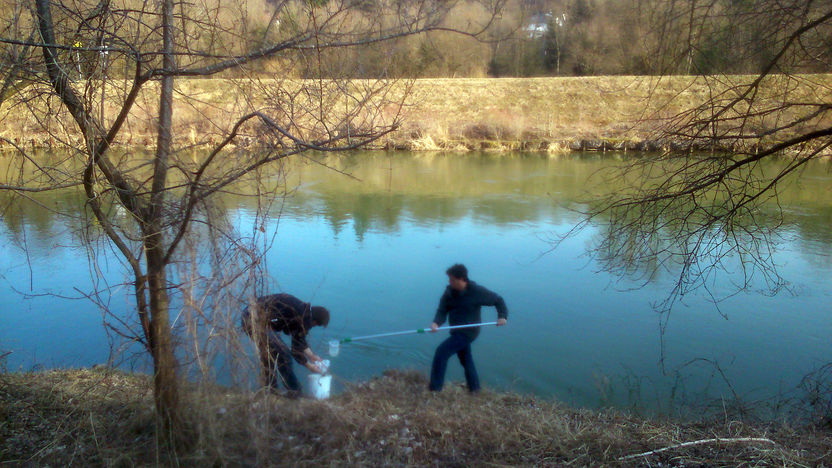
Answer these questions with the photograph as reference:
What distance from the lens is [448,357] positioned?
5629 mm

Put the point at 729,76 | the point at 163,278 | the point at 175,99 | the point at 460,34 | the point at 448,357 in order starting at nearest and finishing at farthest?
the point at 163,278
the point at 175,99
the point at 460,34
the point at 729,76
the point at 448,357

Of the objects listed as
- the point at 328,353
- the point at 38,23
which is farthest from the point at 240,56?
the point at 328,353

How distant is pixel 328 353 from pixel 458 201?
8.19m

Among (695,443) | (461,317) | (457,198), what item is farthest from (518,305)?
(457,198)

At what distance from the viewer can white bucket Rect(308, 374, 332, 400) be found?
496cm

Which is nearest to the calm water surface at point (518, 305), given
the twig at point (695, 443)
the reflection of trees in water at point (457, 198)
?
the reflection of trees in water at point (457, 198)

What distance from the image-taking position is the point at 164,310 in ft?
11.4

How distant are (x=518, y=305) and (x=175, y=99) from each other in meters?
5.30

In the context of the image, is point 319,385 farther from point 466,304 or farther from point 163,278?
point 163,278

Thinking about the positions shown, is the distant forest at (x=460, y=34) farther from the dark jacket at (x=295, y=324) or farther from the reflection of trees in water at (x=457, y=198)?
the reflection of trees in water at (x=457, y=198)

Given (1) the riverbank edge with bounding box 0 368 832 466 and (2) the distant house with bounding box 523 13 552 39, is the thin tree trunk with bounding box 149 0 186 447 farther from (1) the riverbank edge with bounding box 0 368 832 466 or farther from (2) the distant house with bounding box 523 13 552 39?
(2) the distant house with bounding box 523 13 552 39

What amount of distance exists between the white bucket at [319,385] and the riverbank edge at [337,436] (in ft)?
1.51

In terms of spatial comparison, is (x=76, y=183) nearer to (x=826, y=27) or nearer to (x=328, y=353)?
(x=328, y=353)

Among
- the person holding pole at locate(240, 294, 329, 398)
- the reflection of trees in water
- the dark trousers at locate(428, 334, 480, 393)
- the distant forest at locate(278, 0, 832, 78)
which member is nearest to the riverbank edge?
the person holding pole at locate(240, 294, 329, 398)
